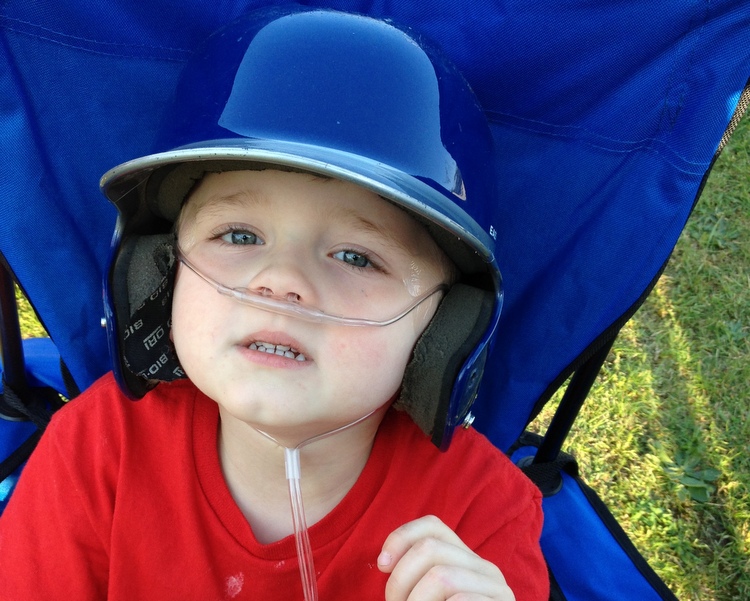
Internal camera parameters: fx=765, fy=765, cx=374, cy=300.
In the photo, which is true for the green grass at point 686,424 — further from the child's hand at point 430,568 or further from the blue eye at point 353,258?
the blue eye at point 353,258

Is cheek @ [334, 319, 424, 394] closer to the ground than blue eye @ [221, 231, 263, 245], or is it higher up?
closer to the ground

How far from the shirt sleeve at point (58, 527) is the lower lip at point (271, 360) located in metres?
0.43

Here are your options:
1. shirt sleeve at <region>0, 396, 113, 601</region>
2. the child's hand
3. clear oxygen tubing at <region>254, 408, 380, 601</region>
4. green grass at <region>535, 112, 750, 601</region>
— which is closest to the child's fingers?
the child's hand

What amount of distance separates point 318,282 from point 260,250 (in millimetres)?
111

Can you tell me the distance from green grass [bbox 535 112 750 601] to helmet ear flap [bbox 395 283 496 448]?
4.23ft

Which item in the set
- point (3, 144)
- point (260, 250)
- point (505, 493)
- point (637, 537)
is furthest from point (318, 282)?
point (637, 537)

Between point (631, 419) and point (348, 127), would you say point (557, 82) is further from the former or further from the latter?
point (631, 419)

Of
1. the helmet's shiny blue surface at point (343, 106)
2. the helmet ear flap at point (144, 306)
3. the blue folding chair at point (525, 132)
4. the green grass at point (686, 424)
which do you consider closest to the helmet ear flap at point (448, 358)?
the helmet's shiny blue surface at point (343, 106)

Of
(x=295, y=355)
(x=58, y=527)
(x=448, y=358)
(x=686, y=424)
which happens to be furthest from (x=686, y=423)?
(x=58, y=527)

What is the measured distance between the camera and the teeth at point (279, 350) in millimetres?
1115

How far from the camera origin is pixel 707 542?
224 centimetres

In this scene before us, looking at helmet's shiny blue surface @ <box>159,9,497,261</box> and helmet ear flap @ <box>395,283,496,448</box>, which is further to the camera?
helmet ear flap @ <box>395,283,496,448</box>

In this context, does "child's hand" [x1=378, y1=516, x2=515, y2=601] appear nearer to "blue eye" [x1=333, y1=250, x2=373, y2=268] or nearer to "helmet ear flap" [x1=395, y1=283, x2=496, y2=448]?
"helmet ear flap" [x1=395, y1=283, x2=496, y2=448]

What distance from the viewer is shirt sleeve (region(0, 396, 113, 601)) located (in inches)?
49.8
